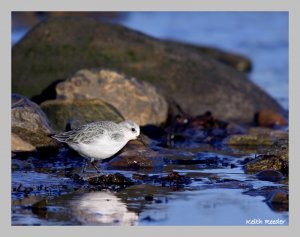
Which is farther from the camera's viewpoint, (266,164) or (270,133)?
(270,133)

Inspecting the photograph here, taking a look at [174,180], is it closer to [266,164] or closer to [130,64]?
[266,164]

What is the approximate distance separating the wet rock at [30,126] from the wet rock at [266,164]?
10.6 ft

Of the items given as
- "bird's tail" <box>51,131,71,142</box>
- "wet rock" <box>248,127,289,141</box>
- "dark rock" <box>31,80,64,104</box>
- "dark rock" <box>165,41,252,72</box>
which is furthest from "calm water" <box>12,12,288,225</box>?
"dark rock" <box>165,41,252,72</box>

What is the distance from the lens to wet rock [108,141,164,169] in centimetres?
1159

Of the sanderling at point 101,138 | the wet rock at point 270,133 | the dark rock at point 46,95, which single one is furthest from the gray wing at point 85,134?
the wet rock at point 270,133

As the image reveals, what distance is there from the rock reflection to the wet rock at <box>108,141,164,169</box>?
1656 mm

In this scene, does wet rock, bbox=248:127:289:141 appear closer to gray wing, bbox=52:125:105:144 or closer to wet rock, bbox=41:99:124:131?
wet rock, bbox=41:99:124:131

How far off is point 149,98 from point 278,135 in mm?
2532

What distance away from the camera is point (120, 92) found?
47.7ft

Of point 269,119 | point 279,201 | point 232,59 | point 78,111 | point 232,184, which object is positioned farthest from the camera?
point 232,59

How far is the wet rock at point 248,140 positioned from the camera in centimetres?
1384

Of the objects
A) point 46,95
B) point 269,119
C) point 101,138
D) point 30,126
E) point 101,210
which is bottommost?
point 101,210

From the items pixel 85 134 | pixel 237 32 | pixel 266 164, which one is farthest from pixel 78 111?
pixel 237 32

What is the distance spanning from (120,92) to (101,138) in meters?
3.70
